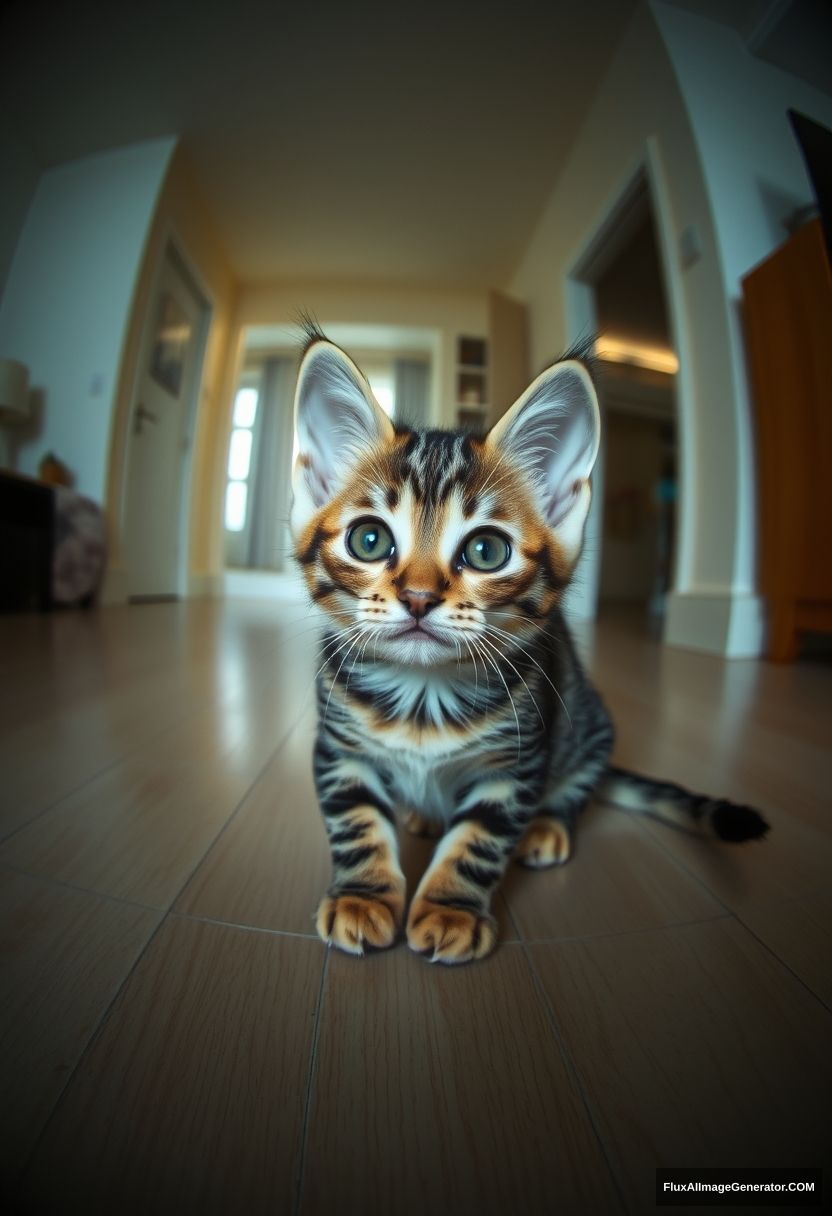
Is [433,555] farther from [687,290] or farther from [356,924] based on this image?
[687,290]

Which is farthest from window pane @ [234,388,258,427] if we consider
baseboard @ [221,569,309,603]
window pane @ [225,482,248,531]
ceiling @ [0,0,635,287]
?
baseboard @ [221,569,309,603]

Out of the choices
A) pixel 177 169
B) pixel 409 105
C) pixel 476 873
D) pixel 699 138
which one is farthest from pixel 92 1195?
pixel 409 105

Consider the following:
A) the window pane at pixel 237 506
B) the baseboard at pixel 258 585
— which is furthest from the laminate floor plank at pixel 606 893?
the window pane at pixel 237 506

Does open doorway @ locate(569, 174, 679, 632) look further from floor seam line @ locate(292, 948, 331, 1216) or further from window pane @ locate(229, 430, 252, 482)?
window pane @ locate(229, 430, 252, 482)

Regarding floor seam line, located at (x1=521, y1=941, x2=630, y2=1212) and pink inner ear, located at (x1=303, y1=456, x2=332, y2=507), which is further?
pink inner ear, located at (x1=303, y1=456, x2=332, y2=507)


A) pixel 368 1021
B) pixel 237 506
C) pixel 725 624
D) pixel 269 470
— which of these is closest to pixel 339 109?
pixel 725 624

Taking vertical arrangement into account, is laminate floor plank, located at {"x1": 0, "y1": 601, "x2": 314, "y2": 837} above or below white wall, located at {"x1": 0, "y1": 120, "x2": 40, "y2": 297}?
below

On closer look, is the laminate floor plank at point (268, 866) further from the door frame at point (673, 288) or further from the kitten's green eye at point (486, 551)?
the door frame at point (673, 288)
